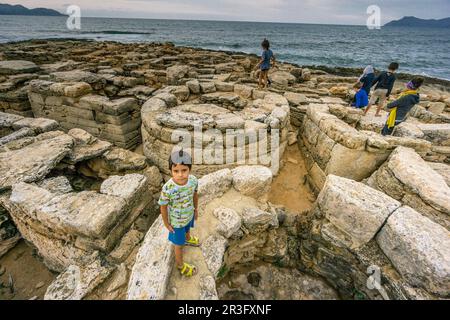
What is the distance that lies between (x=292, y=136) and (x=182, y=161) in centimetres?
515

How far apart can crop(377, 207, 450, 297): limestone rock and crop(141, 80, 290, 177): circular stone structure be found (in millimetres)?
2850

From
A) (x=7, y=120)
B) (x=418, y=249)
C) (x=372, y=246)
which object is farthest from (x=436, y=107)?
(x=7, y=120)

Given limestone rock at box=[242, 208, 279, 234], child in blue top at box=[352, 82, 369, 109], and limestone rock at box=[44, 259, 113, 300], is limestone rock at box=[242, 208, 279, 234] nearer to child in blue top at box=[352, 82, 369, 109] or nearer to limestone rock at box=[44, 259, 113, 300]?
limestone rock at box=[44, 259, 113, 300]

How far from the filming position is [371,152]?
13.7 ft

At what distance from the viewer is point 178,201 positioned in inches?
88.5

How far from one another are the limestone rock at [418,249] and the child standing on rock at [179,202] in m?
2.32

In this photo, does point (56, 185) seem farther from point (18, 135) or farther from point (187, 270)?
point (187, 270)

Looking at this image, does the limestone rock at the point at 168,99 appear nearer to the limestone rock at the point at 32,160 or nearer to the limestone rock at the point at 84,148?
the limestone rock at the point at 84,148

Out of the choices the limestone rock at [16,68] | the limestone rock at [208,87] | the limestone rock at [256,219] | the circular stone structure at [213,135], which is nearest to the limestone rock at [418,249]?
the limestone rock at [256,219]

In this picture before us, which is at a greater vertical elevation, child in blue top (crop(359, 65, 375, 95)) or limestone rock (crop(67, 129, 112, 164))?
child in blue top (crop(359, 65, 375, 95))

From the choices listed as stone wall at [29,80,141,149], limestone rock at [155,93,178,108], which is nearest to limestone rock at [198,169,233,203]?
limestone rock at [155,93,178,108]

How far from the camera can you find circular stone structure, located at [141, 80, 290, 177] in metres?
4.70

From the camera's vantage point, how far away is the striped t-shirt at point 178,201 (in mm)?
2191
